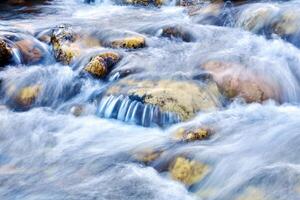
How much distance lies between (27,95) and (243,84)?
12.9 ft

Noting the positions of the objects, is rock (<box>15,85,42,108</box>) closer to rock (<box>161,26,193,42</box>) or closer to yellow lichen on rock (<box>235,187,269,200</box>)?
rock (<box>161,26,193,42</box>)

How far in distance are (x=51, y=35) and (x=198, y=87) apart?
4.17 m

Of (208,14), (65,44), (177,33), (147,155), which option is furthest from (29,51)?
(147,155)

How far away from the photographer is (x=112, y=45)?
10.5 metres

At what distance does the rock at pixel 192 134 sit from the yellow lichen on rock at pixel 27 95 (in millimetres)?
3131

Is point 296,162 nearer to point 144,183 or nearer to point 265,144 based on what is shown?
point 265,144

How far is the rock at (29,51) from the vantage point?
1060cm

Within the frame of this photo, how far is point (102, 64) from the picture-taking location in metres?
9.53

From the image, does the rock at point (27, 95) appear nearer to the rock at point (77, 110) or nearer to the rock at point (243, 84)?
the rock at point (77, 110)

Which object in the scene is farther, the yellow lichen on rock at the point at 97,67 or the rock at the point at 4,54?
the rock at the point at 4,54

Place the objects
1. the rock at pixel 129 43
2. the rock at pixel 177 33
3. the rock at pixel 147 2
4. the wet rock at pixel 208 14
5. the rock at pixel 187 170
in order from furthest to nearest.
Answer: the rock at pixel 147 2 < the wet rock at pixel 208 14 < the rock at pixel 177 33 < the rock at pixel 129 43 < the rock at pixel 187 170

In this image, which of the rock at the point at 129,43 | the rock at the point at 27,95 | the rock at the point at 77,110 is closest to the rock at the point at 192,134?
the rock at the point at 77,110

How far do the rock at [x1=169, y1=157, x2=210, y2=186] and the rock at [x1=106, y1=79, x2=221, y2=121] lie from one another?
4.88 ft

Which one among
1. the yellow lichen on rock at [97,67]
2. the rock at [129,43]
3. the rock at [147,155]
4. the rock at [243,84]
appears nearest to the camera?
the rock at [147,155]
